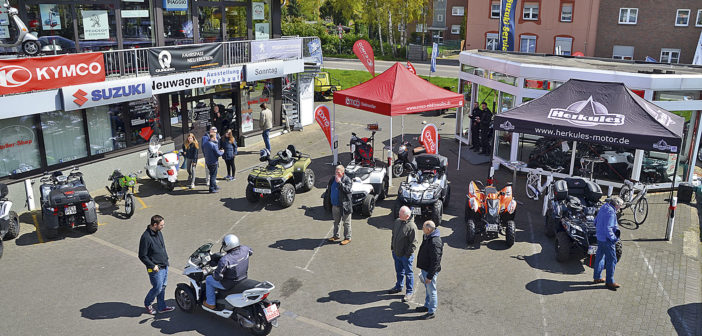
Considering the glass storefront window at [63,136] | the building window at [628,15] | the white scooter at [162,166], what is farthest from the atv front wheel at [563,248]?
the building window at [628,15]

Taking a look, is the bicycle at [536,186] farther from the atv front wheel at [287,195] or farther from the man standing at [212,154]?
the man standing at [212,154]

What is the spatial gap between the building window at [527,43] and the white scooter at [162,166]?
118 feet

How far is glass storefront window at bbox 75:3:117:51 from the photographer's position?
50.2ft

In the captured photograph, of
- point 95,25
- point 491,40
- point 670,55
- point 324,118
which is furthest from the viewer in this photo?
point 491,40

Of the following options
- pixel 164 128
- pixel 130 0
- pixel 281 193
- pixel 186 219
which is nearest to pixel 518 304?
pixel 281 193

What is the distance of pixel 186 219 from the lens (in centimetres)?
1310

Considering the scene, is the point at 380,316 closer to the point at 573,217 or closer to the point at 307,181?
the point at 573,217

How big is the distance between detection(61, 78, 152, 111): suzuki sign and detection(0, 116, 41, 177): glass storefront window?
1109mm

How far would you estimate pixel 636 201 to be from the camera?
13.2 meters

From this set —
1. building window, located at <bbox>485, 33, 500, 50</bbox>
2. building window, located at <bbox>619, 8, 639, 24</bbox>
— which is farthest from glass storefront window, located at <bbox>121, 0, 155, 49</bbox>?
building window, located at <bbox>619, 8, 639, 24</bbox>

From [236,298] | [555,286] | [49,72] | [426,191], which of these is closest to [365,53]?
[426,191]

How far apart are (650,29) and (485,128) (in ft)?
93.1

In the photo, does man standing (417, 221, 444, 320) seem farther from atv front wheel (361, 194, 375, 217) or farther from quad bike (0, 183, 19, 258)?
quad bike (0, 183, 19, 258)

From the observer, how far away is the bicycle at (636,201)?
13133 millimetres
